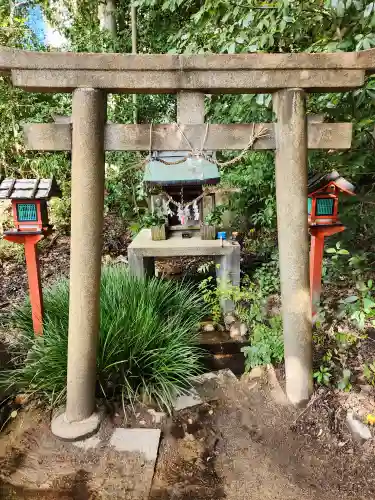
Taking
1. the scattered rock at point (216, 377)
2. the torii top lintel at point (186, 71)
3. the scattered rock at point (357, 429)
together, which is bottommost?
the scattered rock at point (216, 377)

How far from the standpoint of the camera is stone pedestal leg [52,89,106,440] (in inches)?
89.5

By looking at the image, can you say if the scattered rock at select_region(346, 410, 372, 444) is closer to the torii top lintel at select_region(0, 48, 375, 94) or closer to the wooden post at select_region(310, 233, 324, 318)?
the wooden post at select_region(310, 233, 324, 318)

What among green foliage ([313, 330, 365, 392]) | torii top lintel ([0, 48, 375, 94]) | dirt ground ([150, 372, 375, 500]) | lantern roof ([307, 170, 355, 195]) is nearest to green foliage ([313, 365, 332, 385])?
green foliage ([313, 330, 365, 392])

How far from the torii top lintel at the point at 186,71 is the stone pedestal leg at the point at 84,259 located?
0.46 ft

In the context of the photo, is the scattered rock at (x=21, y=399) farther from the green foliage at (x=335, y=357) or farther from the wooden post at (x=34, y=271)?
the green foliage at (x=335, y=357)

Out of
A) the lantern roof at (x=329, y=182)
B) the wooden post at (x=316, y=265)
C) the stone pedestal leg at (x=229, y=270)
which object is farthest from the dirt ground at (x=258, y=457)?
the stone pedestal leg at (x=229, y=270)

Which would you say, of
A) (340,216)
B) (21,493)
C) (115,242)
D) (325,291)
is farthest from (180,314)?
(115,242)

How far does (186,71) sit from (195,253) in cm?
265

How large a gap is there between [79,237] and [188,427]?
5.41 ft

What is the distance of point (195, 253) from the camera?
4.61 meters

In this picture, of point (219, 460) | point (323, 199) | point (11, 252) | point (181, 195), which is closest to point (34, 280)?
point (219, 460)

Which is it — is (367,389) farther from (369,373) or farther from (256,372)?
(256,372)

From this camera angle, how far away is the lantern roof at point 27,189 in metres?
3.06

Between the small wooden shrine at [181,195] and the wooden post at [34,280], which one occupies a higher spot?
the small wooden shrine at [181,195]
